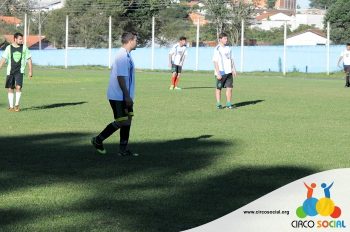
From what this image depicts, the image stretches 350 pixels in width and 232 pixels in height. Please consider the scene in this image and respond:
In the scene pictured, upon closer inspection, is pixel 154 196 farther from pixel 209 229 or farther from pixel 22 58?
pixel 22 58

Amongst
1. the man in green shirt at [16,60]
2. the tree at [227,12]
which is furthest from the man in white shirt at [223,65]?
the tree at [227,12]

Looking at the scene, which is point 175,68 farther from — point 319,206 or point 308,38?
point 308,38

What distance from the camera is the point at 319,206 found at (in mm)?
4695

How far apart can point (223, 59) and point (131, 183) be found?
11.2 m

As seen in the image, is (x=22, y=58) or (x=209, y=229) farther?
(x=22, y=58)

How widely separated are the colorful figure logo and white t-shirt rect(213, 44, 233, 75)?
15.0m

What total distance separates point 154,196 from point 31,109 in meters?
11.9

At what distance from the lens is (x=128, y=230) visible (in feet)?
21.5

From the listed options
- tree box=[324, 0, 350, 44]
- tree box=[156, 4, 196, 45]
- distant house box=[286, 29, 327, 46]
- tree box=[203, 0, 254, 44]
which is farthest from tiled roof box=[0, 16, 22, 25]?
tree box=[324, 0, 350, 44]

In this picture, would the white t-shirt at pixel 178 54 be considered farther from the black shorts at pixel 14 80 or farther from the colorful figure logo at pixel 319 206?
the colorful figure logo at pixel 319 206

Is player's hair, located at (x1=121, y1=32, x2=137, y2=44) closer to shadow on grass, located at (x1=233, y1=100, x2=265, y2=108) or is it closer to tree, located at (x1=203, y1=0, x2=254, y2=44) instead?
shadow on grass, located at (x1=233, y1=100, x2=265, y2=108)

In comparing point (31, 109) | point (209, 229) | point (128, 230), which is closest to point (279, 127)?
point (31, 109)

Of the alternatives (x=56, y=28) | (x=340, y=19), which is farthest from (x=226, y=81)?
(x=56, y=28)

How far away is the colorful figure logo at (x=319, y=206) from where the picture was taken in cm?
467
